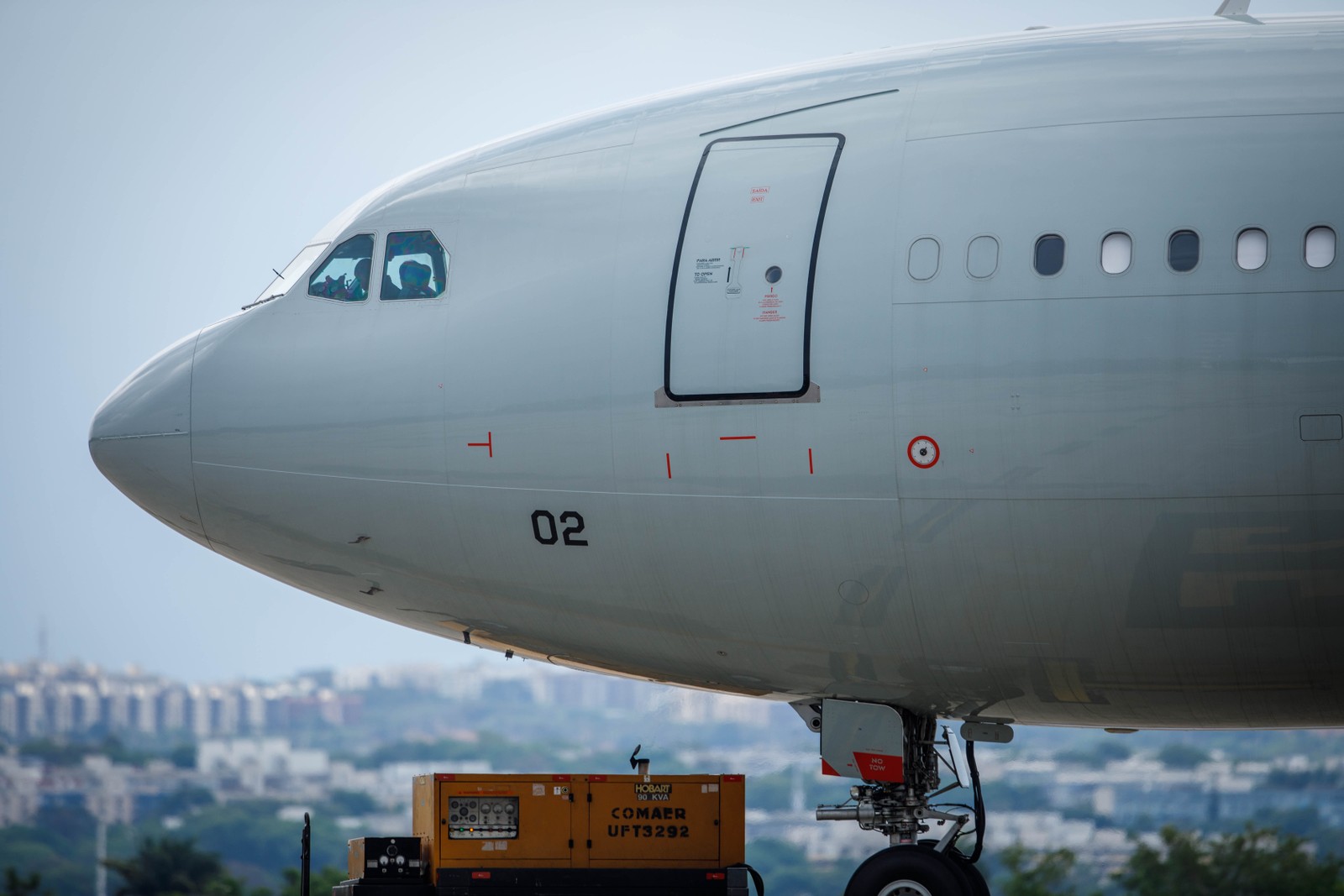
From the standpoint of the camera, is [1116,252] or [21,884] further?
[21,884]

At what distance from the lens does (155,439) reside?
8359mm

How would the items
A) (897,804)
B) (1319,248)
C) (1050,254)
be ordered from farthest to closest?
1. (897,804)
2. (1050,254)
3. (1319,248)

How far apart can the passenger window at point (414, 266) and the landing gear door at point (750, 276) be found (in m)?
1.51

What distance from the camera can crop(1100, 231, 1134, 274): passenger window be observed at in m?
6.83

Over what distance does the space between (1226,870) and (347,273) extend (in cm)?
2354

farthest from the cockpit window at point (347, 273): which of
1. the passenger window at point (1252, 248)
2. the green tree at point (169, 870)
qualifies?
the green tree at point (169, 870)

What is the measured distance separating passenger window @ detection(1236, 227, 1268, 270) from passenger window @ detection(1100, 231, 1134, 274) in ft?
1.64

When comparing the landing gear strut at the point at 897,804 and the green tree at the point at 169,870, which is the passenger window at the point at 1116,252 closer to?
the landing gear strut at the point at 897,804

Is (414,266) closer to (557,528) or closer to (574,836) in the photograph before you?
(557,528)

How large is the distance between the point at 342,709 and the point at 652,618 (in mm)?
50909

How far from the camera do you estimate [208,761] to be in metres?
41.7

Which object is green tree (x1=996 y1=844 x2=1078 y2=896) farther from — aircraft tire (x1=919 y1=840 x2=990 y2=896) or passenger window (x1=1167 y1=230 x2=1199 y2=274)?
passenger window (x1=1167 y1=230 x2=1199 y2=274)

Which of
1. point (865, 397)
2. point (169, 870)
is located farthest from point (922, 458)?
point (169, 870)

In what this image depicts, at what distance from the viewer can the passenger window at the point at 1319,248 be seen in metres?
6.67
